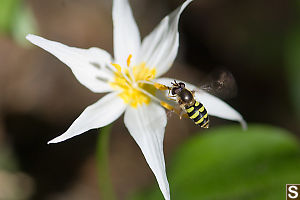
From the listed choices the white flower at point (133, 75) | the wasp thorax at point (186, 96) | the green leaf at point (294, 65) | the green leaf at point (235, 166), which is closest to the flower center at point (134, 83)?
the white flower at point (133, 75)

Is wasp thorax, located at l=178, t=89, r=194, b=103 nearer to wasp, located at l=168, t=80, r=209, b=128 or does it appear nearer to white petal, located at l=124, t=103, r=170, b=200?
wasp, located at l=168, t=80, r=209, b=128

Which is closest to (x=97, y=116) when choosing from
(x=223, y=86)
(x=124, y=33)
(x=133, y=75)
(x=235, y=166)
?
(x=133, y=75)

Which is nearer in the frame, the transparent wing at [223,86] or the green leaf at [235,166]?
the transparent wing at [223,86]

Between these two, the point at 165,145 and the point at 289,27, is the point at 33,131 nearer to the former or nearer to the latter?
the point at 165,145

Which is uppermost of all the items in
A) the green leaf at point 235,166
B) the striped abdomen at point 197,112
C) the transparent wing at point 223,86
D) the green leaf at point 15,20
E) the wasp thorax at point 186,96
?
the green leaf at point 15,20

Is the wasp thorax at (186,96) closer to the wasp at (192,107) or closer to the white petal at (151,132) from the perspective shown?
the wasp at (192,107)

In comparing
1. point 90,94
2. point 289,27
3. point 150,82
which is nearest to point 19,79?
point 90,94
